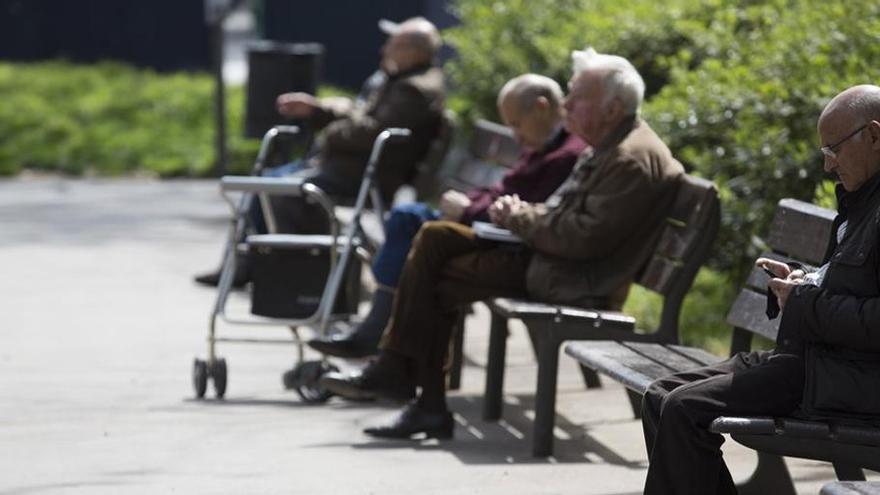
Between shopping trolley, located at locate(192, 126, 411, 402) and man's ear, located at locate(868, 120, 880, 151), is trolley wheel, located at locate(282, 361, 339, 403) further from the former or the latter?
man's ear, located at locate(868, 120, 880, 151)

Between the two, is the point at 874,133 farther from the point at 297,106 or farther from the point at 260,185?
→ the point at 297,106

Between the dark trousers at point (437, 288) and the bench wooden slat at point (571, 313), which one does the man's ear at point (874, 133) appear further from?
the dark trousers at point (437, 288)

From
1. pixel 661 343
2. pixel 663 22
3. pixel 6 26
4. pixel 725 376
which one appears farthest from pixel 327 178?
pixel 6 26

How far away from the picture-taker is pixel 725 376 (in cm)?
526

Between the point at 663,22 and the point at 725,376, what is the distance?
5.52 m

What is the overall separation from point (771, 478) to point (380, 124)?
14.6ft

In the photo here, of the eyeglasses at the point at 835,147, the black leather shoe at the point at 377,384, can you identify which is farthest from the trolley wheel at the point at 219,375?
A: the eyeglasses at the point at 835,147

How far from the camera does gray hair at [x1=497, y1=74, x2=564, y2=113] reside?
8180 mm

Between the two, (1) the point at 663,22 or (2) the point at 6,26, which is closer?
(1) the point at 663,22

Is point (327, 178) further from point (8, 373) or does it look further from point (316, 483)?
point (316, 483)

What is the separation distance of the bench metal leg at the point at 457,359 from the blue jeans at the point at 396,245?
542 millimetres

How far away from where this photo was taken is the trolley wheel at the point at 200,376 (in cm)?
859

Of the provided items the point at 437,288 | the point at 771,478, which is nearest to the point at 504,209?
the point at 437,288

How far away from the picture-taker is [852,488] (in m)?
4.36
